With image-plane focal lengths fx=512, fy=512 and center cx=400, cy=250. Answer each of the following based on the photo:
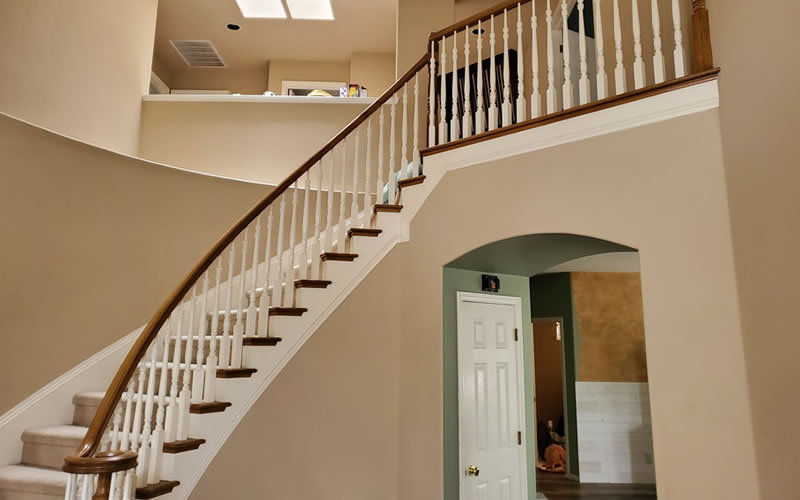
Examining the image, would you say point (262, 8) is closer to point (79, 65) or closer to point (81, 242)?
point (79, 65)

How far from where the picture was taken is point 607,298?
7.42 meters

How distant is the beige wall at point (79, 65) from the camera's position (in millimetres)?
3711

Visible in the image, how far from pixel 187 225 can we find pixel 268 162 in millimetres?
1224

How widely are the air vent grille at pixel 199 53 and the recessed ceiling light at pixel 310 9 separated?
1368 mm

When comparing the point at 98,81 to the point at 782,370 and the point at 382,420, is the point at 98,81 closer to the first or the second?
the point at 382,420

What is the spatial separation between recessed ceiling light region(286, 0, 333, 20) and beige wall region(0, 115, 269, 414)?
8.79ft

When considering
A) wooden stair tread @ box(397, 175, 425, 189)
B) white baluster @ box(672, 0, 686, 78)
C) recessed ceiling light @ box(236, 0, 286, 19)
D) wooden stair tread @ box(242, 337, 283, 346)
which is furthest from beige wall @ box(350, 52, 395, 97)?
white baluster @ box(672, 0, 686, 78)

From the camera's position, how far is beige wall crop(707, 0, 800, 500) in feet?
6.31

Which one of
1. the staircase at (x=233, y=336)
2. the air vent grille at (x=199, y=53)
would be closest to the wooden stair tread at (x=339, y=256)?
the staircase at (x=233, y=336)

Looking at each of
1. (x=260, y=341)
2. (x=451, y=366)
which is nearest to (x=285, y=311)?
(x=260, y=341)

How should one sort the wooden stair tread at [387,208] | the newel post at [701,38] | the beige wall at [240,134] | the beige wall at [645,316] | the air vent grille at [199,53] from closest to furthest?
1. the beige wall at [645,316]
2. the newel post at [701,38]
3. the wooden stair tread at [387,208]
4. the beige wall at [240,134]
5. the air vent grille at [199,53]

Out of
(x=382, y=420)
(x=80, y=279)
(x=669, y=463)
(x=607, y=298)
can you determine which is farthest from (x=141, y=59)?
(x=607, y=298)

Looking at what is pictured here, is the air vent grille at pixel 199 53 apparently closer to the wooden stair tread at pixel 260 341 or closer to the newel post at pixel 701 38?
the wooden stair tread at pixel 260 341

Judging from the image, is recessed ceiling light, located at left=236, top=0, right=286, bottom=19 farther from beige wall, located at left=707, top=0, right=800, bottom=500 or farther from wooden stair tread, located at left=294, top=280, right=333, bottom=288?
beige wall, located at left=707, top=0, right=800, bottom=500
